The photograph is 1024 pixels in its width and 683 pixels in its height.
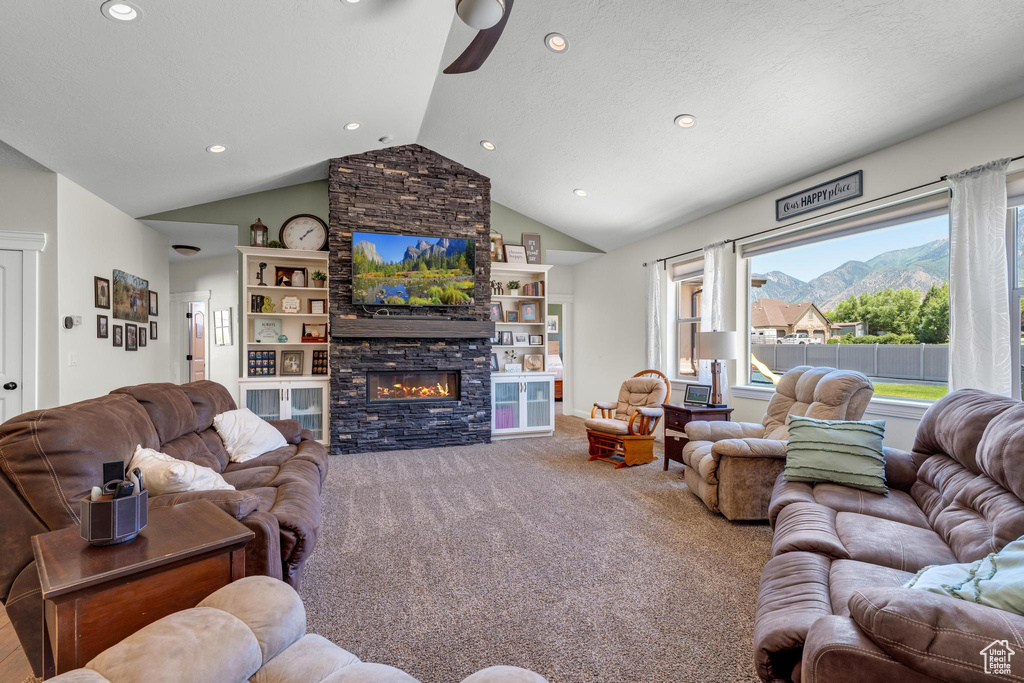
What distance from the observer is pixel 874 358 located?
373 cm

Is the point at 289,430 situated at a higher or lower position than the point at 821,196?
lower

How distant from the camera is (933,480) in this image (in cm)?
234

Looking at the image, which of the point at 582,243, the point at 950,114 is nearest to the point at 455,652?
the point at 950,114

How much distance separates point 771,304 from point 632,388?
1601 mm

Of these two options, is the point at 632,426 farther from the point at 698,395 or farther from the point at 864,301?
the point at 864,301

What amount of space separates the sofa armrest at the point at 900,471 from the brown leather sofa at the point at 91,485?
9.66 ft

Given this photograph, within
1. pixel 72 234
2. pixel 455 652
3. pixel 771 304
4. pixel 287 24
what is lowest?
pixel 455 652

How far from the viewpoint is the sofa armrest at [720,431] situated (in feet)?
12.1

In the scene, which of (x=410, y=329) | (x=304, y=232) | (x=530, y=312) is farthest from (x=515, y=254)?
(x=304, y=232)

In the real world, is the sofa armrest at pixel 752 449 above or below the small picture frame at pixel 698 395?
below

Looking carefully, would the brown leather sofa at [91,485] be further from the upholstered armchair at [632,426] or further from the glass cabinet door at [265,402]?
the upholstered armchair at [632,426]

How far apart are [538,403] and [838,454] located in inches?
154

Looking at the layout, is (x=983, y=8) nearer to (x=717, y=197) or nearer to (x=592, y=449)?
(x=717, y=197)

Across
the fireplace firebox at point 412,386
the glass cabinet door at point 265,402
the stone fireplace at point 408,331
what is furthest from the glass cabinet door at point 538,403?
the glass cabinet door at point 265,402
